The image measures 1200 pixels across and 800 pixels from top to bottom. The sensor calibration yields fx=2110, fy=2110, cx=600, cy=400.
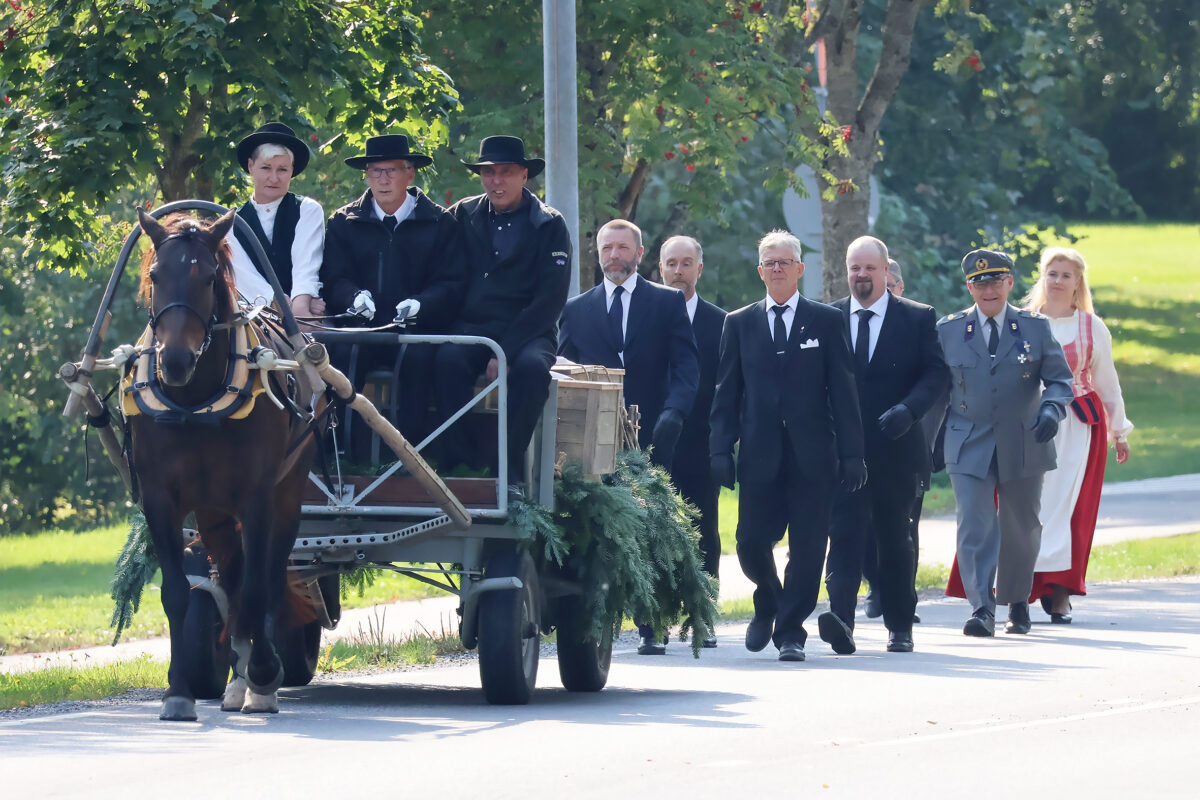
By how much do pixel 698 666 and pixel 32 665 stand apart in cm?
527

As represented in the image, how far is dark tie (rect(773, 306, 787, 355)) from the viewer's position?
38.0 ft

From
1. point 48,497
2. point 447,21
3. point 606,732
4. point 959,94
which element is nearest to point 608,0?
point 447,21

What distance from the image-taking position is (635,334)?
480 inches

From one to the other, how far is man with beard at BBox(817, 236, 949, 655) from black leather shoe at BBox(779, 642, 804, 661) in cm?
35

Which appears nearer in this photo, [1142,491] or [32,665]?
[32,665]

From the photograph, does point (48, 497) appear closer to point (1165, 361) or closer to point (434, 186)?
point (434, 186)

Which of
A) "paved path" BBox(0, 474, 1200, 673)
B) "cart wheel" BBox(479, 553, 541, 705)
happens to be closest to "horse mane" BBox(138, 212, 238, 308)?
"cart wheel" BBox(479, 553, 541, 705)

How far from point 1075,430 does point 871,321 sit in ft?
8.52

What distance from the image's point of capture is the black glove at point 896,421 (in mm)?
11812

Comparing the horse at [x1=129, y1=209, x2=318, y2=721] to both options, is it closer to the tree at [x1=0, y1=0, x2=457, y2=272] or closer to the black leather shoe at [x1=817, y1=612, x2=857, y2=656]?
the black leather shoe at [x1=817, y1=612, x2=857, y2=656]

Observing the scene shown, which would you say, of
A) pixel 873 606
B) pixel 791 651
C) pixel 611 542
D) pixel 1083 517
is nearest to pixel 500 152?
pixel 611 542

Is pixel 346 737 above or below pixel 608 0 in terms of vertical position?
below

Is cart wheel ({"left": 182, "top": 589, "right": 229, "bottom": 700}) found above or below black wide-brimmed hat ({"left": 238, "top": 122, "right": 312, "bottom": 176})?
below

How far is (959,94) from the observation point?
38.2 meters
